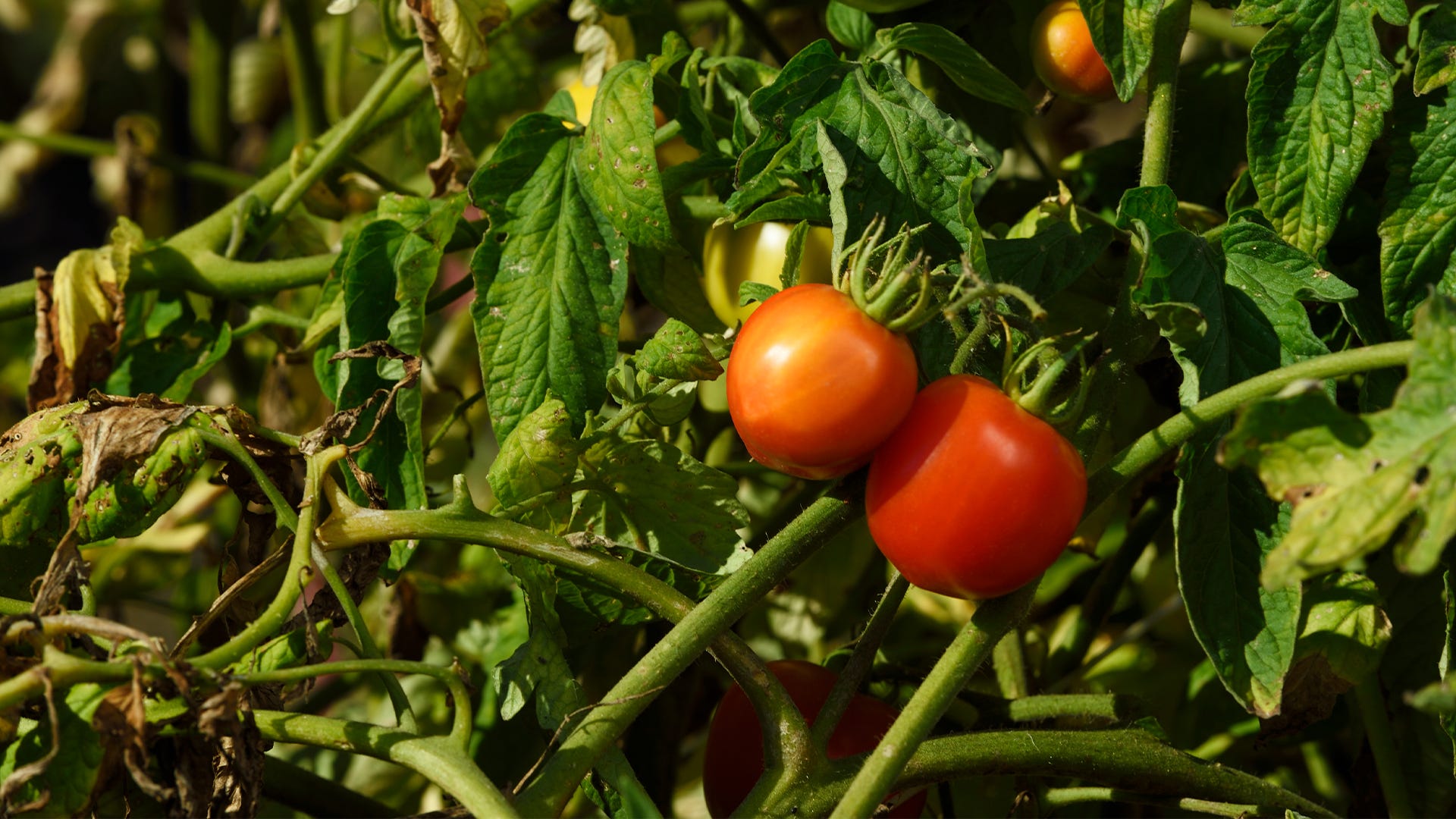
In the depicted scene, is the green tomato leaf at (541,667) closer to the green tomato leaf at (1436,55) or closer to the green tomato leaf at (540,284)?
the green tomato leaf at (540,284)

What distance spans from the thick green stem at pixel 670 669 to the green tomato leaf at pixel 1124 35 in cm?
28

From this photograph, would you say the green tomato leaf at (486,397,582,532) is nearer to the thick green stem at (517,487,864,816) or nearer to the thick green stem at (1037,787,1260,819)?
the thick green stem at (517,487,864,816)

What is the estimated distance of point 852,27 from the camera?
793 millimetres

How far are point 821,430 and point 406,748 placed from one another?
0.23 m

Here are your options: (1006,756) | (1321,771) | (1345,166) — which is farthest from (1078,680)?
(1345,166)

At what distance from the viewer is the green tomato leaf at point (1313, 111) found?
24.1 inches

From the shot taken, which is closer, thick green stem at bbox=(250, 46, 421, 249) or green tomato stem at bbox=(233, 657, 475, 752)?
green tomato stem at bbox=(233, 657, 475, 752)

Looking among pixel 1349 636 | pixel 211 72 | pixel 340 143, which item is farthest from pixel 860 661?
pixel 211 72

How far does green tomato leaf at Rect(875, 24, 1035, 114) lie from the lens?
0.68 m

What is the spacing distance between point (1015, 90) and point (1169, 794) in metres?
0.41

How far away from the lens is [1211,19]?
3.00 ft

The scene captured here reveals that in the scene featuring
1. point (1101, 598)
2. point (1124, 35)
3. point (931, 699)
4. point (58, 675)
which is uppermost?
point (1124, 35)

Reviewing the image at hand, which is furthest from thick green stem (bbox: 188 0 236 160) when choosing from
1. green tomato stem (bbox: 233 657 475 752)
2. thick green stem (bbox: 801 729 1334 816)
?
thick green stem (bbox: 801 729 1334 816)

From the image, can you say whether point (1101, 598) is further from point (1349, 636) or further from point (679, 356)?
point (679, 356)
